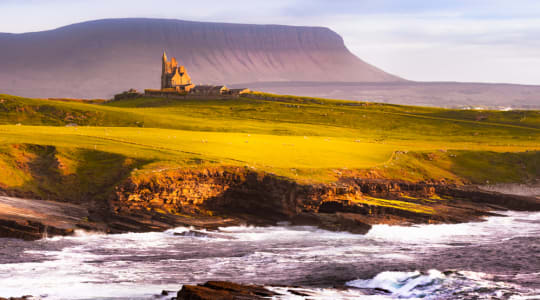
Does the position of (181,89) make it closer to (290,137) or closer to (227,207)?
(290,137)

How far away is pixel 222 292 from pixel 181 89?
14496cm

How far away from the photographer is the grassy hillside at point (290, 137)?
69.3 m

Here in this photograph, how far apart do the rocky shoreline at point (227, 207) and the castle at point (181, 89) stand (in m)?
90.1

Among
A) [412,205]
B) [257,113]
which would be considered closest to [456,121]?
[257,113]

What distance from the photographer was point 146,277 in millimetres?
42812

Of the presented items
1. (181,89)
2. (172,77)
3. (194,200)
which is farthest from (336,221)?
(172,77)

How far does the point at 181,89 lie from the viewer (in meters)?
177

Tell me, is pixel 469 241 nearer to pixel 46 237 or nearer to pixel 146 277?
pixel 146 277

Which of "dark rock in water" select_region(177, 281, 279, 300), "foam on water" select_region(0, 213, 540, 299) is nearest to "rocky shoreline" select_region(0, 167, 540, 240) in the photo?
"foam on water" select_region(0, 213, 540, 299)

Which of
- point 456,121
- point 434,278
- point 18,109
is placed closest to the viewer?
point 434,278

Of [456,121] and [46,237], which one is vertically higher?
[456,121]

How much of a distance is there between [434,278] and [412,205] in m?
24.4

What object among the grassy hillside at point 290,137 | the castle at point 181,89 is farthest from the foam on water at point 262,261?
the castle at point 181,89

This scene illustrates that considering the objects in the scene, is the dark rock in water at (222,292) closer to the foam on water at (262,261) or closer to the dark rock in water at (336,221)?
the foam on water at (262,261)
